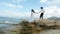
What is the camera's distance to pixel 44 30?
1906 cm

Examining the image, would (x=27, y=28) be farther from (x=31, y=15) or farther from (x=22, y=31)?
(x=31, y=15)

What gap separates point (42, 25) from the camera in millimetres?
19609

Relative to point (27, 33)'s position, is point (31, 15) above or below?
above

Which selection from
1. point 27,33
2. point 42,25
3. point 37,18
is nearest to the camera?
point 27,33

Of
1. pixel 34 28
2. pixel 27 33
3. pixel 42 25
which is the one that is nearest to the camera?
pixel 27 33

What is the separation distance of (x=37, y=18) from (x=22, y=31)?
450 cm

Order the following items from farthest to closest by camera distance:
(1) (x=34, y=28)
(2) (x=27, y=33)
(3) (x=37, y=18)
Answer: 1. (3) (x=37, y=18)
2. (1) (x=34, y=28)
3. (2) (x=27, y=33)

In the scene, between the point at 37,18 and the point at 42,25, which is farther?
the point at 37,18

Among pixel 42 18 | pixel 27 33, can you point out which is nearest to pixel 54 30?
pixel 42 18

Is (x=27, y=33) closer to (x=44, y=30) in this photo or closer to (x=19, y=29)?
(x=19, y=29)

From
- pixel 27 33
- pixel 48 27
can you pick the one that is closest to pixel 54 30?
pixel 48 27

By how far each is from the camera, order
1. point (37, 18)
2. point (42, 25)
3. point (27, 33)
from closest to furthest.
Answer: point (27, 33) → point (42, 25) → point (37, 18)

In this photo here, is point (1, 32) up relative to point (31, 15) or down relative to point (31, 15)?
down

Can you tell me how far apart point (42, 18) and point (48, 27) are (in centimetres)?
153
